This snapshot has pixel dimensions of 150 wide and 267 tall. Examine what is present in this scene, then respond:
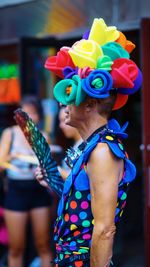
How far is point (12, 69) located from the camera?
5809 mm

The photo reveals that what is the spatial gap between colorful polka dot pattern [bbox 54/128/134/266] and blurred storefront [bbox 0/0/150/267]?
2.31m

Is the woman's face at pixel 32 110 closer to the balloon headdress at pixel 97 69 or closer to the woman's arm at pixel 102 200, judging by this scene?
the balloon headdress at pixel 97 69

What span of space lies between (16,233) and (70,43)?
2.02 m

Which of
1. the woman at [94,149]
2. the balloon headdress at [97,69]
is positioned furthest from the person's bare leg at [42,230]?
the balloon headdress at [97,69]

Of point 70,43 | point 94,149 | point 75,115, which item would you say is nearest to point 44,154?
point 75,115

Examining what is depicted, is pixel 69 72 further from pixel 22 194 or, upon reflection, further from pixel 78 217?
pixel 22 194

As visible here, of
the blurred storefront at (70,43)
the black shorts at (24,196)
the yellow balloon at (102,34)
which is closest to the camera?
the yellow balloon at (102,34)

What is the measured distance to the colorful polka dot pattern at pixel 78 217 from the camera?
223 cm

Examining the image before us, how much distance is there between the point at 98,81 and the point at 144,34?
249 cm

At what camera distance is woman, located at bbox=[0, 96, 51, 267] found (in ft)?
14.8

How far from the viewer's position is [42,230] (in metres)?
4.60

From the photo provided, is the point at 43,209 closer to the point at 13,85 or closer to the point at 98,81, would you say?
the point at 13,85

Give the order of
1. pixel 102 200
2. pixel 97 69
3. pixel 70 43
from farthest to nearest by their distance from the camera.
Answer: pixel 70 43, pixel 97 69, pixel 102 200

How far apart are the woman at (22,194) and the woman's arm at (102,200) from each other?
2.32m
